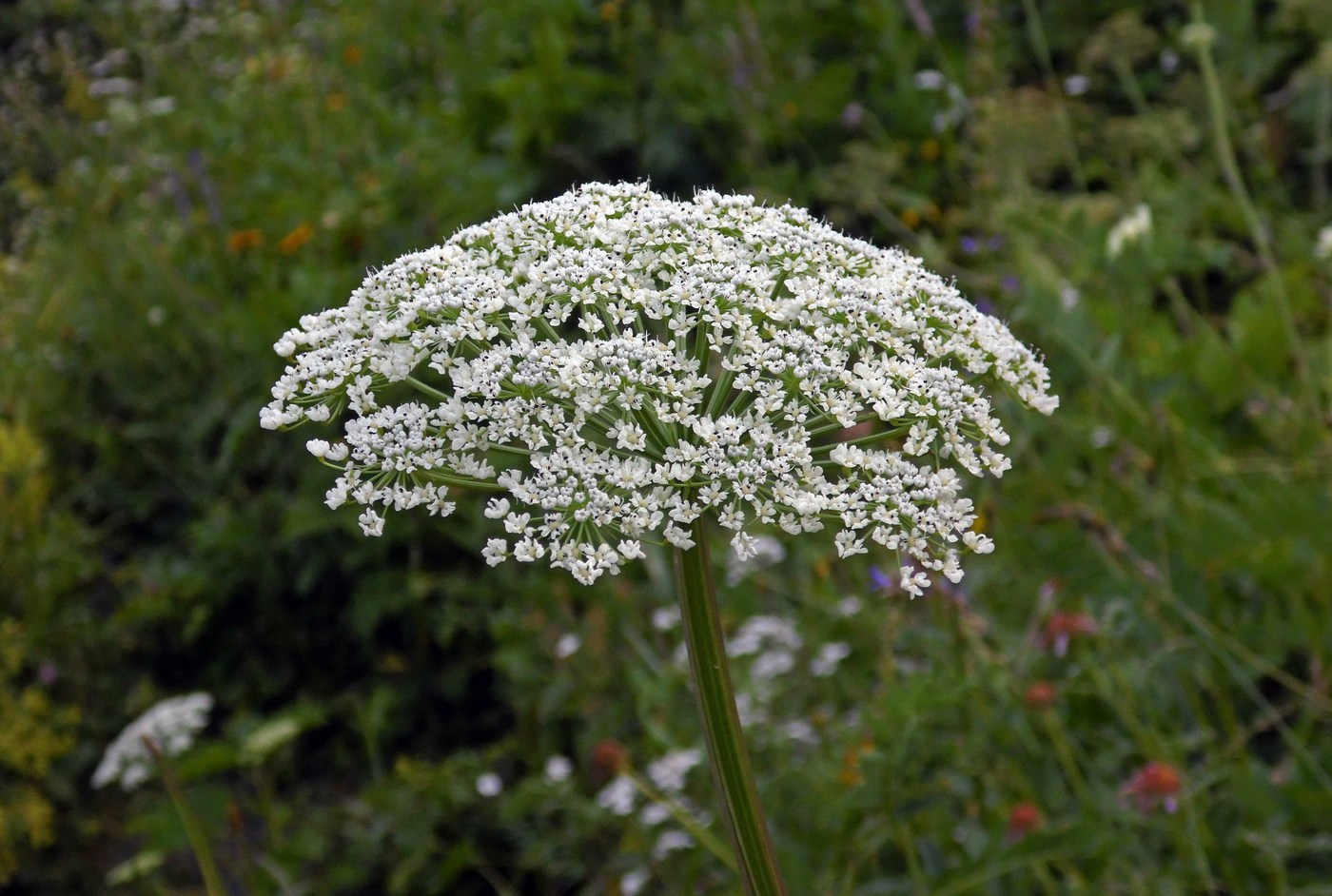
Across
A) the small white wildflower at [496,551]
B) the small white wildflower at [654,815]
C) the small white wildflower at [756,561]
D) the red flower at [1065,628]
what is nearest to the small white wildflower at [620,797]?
the small white wildflower at [654,815]

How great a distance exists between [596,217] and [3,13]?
11.2 meters

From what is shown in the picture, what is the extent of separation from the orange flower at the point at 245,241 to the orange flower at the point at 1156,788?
4.19m

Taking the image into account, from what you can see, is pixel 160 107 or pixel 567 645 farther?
pixel 160 107

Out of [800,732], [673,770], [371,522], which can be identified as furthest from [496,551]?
[800,732]

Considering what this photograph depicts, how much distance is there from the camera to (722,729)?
1.37 metres

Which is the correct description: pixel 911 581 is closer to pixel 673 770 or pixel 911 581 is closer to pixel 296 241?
pixel 673 770

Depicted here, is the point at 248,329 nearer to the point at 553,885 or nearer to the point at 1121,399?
the point at 553,885

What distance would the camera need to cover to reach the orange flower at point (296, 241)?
507cm

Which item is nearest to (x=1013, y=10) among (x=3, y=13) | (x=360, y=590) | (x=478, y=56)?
(x=478, y=56)

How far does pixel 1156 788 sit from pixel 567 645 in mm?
1740

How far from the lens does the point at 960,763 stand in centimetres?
289

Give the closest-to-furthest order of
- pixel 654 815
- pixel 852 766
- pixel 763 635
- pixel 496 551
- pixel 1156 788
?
1. pixel 496 551
2. pixel 1156 788
3. pixel 852 766
4. pixel 654 815
5. pixel 763 635

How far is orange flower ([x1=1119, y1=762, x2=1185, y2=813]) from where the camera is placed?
2350 mm

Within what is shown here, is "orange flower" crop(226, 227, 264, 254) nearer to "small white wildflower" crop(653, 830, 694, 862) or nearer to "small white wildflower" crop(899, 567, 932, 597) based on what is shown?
"small white wildflower" crop(653, 830, 694, 862)
